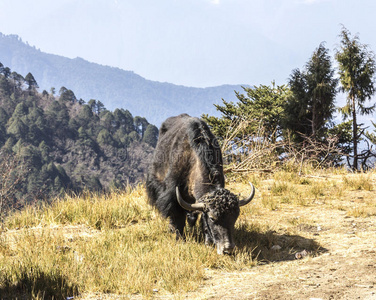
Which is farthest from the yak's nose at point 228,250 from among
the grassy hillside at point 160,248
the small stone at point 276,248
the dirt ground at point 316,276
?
the small stone at point 276,248

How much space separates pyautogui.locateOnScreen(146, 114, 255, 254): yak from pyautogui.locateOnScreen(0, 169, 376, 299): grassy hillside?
322 millimetres

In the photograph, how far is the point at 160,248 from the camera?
5.28 m

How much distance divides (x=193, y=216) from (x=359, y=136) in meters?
16.1

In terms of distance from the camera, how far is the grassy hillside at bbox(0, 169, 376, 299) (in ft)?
13.6

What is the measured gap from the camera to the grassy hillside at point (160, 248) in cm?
416

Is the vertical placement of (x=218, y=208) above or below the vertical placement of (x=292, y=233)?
above

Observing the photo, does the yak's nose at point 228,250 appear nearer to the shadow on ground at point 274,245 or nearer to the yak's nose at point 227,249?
the yak's nose at point 227,249

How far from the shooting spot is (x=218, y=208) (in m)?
4.96

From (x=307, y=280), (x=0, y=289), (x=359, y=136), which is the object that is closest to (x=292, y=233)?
(x=307, y=280)

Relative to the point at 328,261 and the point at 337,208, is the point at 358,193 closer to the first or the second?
the point at 337,208

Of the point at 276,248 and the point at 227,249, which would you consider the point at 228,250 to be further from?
the point at 276,248

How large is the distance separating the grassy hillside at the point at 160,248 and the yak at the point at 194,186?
32 cm

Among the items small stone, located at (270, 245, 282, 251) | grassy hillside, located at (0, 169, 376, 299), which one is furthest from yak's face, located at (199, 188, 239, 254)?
small stone, located at (270, 245, 282, 251)

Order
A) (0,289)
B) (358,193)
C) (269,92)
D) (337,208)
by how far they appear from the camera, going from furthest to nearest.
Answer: (269,92)
(358,193)
(337,208)
(0,289)
